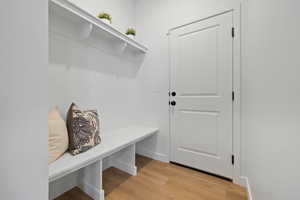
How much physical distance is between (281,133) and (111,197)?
1.54m

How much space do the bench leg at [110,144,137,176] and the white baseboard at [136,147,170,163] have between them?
0.52 meters

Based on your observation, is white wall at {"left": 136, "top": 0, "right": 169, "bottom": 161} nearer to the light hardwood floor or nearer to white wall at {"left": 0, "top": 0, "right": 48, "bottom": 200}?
the light hardwood floor

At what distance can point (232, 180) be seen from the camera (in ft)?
5.17

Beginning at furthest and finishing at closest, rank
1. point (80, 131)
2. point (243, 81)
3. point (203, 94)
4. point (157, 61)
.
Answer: point (157, 61), point (203, 94), point (243, 81), point (80, 131)

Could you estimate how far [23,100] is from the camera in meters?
0.50

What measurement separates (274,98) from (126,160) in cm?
166

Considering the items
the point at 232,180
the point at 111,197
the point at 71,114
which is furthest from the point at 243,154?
the point at 71,114

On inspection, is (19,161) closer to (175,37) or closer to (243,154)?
(243,154)

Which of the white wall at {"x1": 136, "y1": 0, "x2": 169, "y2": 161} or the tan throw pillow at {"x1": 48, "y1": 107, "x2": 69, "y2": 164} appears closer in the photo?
the tan throw pillow at {"x1": 48, "y1": 107, "x2": 69, "y2": 164}

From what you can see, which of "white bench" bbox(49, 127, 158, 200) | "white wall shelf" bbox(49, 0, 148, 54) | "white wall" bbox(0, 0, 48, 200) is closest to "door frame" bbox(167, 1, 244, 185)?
"white bench" bbox(49, 127, 158, 200)

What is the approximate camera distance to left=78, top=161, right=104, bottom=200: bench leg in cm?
128

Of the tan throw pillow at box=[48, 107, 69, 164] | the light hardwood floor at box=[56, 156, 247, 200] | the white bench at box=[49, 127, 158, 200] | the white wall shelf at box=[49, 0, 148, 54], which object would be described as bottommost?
the light hardwood floor at box=[56, 156, 247, 200]

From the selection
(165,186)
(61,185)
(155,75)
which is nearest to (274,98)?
(165,186)

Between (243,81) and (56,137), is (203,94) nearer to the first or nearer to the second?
(243,81)
